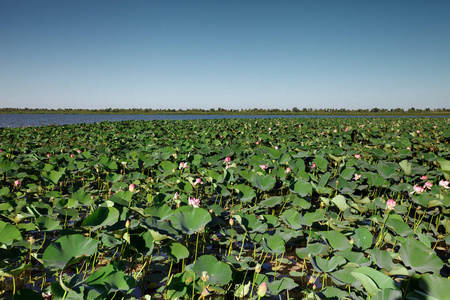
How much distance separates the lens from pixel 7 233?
1.35 meters

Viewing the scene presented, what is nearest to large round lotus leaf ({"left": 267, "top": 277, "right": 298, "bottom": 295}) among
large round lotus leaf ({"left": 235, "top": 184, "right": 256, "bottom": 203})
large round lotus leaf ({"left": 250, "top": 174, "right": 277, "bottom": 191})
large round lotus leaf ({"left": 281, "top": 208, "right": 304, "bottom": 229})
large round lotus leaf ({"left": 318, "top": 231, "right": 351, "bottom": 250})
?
large round lotus leaf ({"left": 318, "top": 231, "right": 351, "bottom": 250})

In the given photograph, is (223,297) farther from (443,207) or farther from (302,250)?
(443,207)

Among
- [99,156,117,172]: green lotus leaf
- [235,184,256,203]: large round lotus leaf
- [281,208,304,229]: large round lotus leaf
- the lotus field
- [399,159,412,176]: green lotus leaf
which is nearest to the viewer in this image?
the lotus field

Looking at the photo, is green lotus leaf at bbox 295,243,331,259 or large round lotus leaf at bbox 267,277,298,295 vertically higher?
green lotus leaf at bbox 295,243,331,259

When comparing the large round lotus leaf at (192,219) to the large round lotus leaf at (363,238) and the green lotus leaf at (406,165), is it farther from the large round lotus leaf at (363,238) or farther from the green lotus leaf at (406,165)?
the green lotus leaf at (406,165)

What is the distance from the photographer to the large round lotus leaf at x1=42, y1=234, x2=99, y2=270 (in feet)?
3.83

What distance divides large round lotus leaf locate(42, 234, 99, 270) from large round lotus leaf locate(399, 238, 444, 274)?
61.1 inches

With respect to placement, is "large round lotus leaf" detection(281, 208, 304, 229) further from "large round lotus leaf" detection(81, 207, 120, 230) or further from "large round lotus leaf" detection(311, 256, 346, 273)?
"large round lotus leaf" detection(81, 207, 120, 230)

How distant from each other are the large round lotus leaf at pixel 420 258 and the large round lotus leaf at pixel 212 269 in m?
0.92

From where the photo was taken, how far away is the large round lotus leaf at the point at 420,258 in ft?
4.05

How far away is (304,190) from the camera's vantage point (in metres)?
2.47

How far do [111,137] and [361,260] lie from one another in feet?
23.5

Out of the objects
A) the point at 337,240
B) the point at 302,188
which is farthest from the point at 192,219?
the point at 302,188

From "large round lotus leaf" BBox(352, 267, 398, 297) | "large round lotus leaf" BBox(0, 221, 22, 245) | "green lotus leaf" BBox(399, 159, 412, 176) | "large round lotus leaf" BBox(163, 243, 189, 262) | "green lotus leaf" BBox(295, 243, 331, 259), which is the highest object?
"green lotus leaf" BBox(399, 159, 412, 176)
